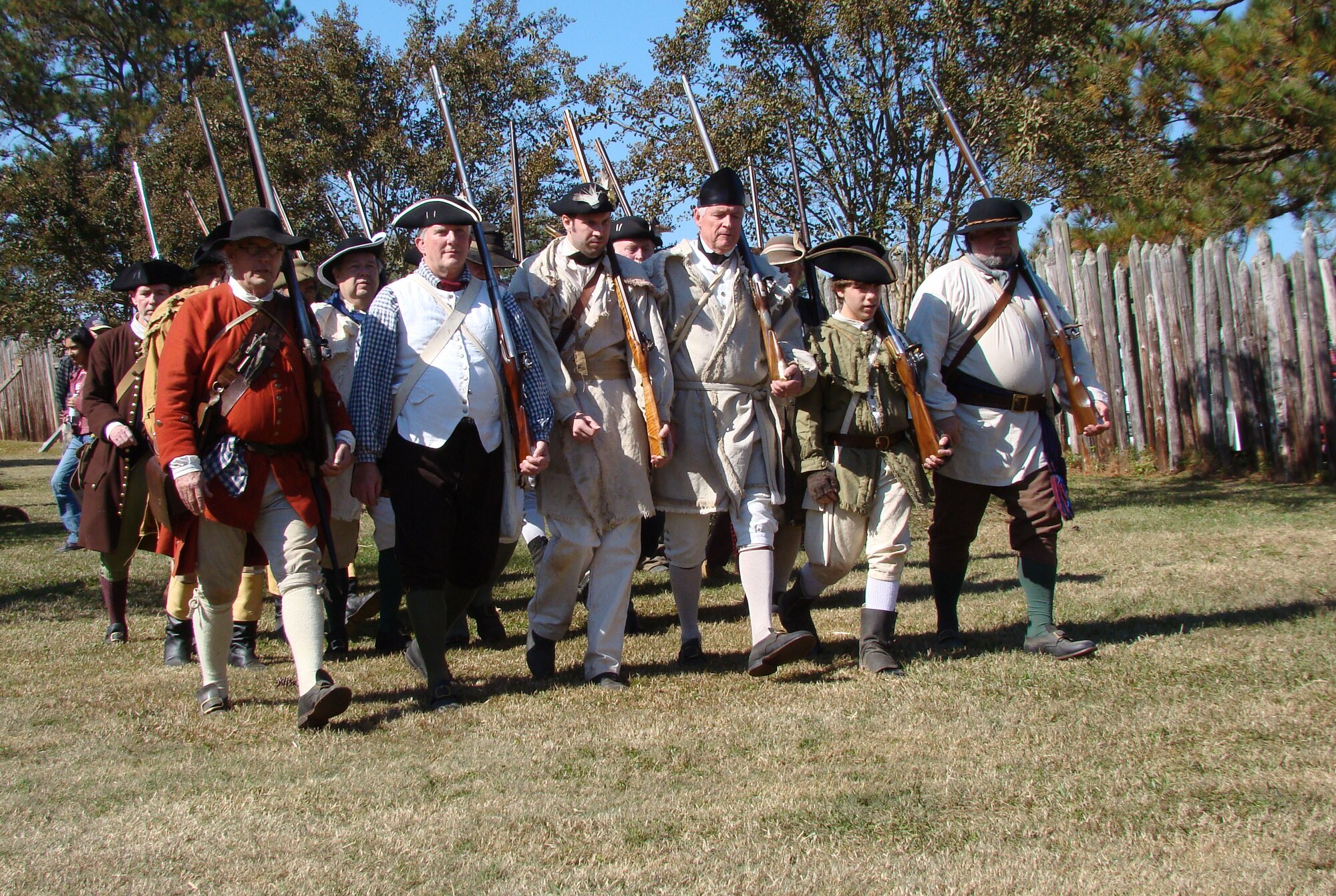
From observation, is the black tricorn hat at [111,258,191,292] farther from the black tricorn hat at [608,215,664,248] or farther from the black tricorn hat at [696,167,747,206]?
the black tricorn hat at [696,167,747,206]

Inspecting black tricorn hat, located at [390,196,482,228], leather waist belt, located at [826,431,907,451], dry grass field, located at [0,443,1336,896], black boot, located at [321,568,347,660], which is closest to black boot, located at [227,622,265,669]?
dry grass field, located at [0,443,1336,896]

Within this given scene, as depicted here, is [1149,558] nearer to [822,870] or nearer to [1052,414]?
[1052,414]

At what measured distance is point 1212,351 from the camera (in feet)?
42.3

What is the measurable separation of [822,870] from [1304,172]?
12.4 metres

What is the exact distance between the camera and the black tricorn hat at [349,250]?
21.3 ft

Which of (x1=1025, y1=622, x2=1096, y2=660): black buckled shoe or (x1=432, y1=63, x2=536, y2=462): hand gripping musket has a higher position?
(x1=432, y1=63, x2=536, y2=462): hand gripping musket

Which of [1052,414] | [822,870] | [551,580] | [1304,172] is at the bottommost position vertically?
[822,870]

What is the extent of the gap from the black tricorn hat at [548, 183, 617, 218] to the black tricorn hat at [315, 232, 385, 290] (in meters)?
1.05

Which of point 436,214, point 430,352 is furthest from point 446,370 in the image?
point 436,214

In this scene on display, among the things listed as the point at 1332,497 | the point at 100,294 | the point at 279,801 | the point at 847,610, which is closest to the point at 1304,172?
the point at 1332,497

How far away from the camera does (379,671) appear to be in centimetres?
639

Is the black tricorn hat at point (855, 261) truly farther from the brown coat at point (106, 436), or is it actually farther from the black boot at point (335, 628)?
the brown coat at point (106, 436)

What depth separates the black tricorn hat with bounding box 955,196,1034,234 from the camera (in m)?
6.23

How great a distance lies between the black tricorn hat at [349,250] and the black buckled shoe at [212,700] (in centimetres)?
224
